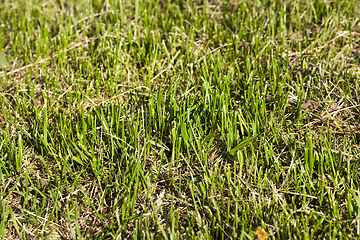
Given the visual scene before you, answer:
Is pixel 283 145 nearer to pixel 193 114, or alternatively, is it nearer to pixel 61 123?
pixel 193 114

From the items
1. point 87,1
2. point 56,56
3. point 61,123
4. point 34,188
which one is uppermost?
point 87,1

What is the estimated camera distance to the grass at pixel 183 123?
5.95ft

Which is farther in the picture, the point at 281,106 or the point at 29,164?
the point at 281,106

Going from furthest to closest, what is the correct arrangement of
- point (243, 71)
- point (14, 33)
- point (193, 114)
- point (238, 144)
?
point (14, 33)
point (243, 71)
point (193, 114)
point (238, 144)

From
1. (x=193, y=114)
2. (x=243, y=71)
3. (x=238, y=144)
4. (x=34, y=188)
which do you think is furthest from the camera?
(x=243, y=71)

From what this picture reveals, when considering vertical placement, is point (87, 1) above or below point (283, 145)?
Result: above

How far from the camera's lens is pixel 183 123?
6.75 feet

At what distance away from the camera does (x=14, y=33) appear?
10.1 ft

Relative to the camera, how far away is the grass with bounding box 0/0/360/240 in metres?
1.81

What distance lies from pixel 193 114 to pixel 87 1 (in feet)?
6.22

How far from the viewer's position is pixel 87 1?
341 centimetres

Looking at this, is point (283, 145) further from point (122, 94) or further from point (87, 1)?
point (87, 1)

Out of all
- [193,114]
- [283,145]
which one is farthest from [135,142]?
[283,145]

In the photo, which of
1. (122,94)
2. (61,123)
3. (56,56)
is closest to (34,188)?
(61,123)
